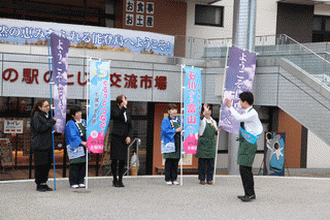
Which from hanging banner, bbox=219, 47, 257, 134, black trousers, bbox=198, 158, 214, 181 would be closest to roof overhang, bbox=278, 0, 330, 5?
hanging banner, bbox=219, 47, 257, 134

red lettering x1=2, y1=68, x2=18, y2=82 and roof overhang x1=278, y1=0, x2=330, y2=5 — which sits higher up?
roof overhang x1=278, y1=0, x2=330, y2=5

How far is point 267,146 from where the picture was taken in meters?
15.3

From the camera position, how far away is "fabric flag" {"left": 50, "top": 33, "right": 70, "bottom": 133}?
790cm

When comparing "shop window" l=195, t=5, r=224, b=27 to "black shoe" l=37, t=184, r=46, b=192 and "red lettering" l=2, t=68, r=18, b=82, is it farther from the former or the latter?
"black shoe" l=37, t=184, r=46, b=192

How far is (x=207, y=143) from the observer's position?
906 centimetres

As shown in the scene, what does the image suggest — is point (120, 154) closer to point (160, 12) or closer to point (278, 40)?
point (278, 40)

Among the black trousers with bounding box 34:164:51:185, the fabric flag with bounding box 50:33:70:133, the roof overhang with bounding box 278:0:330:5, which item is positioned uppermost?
the roof overhang with bounding box 278:0:330:5

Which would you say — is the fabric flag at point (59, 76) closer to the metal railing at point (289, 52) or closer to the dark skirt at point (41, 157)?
the dark skirt at point (41, 157)

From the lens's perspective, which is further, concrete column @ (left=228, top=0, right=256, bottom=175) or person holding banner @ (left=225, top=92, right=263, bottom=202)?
concrete column @ (left=228, top=0, right=256, bottom=175)

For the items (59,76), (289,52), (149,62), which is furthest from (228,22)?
(59,76)

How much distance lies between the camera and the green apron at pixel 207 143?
29.5 feet

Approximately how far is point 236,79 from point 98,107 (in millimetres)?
3604

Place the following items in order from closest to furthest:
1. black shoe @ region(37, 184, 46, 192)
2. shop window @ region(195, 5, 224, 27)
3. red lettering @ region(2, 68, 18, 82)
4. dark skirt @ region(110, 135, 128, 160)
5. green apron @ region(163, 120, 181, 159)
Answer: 1. black shoe @ region(37, 184, 46, 192)
2. dark skirt @ region(110, 135, 128, 160)
3. green apron @ region(163, 120, 181, 159)
4. red lettering @ region(2, 68, 18, 82)
5. shop window @ region(195, 5, 224, 27)

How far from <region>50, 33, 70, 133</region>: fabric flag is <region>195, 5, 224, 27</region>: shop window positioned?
12092 millimetres
